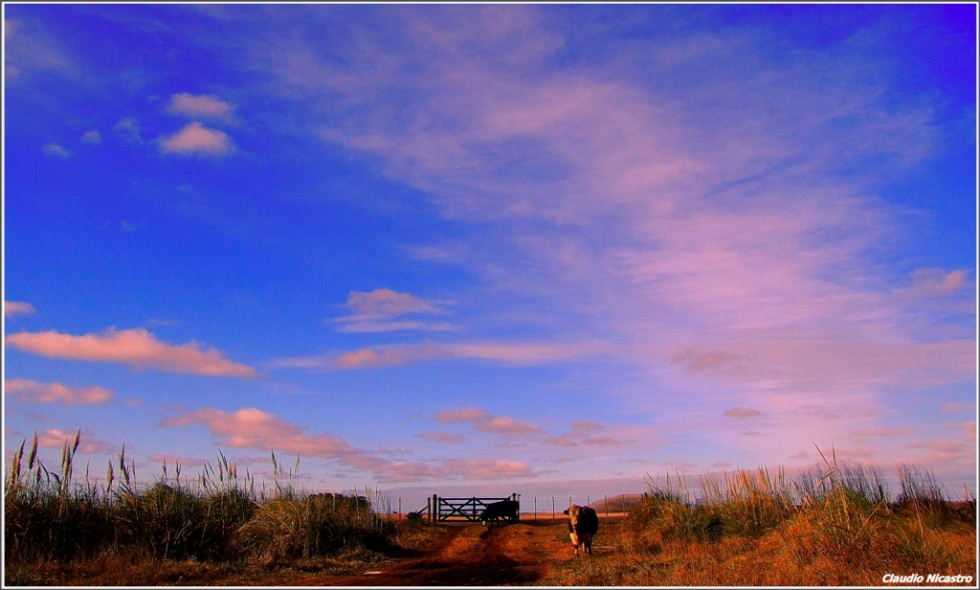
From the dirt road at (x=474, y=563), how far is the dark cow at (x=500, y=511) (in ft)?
34.5

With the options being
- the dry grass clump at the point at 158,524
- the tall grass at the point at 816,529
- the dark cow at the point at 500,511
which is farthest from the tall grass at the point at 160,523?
the dark cow at the point at 500,511

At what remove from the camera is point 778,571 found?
47.2 ft

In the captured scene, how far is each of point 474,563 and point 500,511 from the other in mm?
22727

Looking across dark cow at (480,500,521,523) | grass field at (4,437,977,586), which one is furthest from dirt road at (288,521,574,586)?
dark cow at (480,500,521,523)

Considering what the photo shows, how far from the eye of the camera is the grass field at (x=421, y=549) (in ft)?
49.0

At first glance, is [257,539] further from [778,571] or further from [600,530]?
[600,530]

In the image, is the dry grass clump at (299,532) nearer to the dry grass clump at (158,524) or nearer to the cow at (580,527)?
the dry grass clump at (158,524)

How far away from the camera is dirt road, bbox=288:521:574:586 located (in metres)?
15.7

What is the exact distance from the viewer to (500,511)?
41.4 metres

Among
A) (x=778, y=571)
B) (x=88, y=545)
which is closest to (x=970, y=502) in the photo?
(x=778, y=571)

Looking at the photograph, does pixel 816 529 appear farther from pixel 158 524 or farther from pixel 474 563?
pixel 158 524

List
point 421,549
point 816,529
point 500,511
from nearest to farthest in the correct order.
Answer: point 816,529 < point 421,549 < point 500,511

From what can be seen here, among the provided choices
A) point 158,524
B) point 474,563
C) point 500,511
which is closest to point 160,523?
point 158,524

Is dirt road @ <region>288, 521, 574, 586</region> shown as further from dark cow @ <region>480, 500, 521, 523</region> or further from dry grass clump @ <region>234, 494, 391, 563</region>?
dark cow @ <region>480, 500, 521, 523</region>
